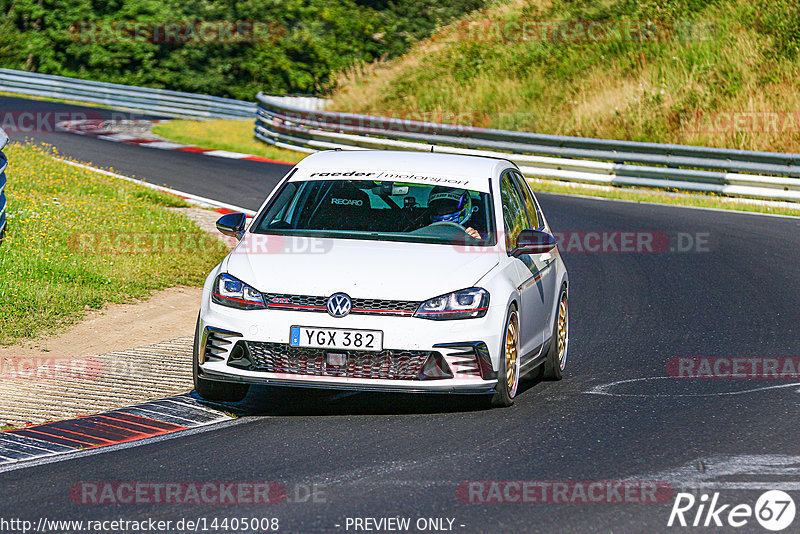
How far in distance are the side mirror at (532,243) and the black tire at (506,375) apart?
54 centimetres

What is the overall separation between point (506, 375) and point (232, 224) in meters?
2.26

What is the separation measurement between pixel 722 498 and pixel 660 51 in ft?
91.9

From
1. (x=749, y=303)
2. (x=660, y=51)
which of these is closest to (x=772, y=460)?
(x=749, y=303)

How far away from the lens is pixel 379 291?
7.42 metres

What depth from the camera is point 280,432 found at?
23.9 feet

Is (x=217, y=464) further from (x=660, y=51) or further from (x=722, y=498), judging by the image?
(x=660, y=51)

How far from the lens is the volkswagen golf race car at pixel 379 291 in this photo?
739cm

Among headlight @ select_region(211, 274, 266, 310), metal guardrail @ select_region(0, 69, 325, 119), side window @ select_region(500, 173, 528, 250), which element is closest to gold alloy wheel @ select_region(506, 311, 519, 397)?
side window @ select_region(500, 173, 528, 250)

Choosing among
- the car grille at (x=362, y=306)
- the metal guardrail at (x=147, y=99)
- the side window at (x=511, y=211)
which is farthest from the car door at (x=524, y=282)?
the metal guardrail at (x=147, y=99)

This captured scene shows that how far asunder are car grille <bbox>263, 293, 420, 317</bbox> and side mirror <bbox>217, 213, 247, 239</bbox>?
1.22 meters

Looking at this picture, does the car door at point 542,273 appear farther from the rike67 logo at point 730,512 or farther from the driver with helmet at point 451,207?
the rike67 logo at point 730,512

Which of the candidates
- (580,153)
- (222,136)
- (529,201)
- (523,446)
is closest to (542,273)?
(529,201)

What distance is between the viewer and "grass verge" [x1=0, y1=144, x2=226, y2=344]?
11.0 m

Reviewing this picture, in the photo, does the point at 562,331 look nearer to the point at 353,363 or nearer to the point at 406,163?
the point at 406,163
